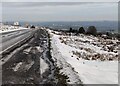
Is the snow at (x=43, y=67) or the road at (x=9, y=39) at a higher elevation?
the snow at (x=43, y=67)

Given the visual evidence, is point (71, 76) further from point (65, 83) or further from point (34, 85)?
point (34, 85)

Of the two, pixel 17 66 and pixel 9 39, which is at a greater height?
pixel 17 66

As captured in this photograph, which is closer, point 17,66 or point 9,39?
point 17,66

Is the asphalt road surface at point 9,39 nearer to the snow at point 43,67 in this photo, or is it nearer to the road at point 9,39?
the road at point 9,39

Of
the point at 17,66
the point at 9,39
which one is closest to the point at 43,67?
the point at 17,66

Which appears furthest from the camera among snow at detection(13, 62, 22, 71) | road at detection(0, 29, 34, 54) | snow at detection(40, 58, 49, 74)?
road at detection(0, 29, 34, 54)

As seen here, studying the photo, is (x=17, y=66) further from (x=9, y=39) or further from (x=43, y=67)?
(x=9, y=39)

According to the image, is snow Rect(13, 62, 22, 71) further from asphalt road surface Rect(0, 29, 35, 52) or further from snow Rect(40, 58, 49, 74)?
asphalt road surface Rect(0, 29, 35, 52)

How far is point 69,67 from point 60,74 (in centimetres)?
161

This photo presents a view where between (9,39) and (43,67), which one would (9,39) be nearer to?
(9,39)

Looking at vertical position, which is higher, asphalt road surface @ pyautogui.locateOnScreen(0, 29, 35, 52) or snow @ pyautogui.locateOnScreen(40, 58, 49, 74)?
snow @ pyautogui.locateOnScreen(40, 58, 49, 74)

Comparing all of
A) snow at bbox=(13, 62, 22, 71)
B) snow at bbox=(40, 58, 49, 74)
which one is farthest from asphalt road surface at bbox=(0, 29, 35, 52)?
snow at bbox=(40, 58, 49, 74)

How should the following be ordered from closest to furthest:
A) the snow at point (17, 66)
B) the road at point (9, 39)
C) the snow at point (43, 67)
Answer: the snow at point (43, 67) → the snow at point (17, 66) → the road at point (9, 39)

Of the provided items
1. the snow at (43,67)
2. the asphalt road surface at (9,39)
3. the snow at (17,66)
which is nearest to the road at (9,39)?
the asphalt road surface at (9,39)
